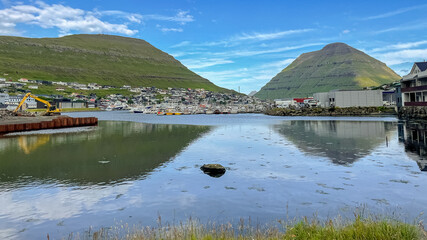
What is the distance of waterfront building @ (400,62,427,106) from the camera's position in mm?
76562

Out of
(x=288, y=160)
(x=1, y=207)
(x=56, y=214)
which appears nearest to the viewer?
(x=56, y=214)

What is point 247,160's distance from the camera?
3089 cm

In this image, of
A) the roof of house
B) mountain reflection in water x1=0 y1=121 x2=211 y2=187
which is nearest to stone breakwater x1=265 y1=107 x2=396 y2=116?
the roof of house

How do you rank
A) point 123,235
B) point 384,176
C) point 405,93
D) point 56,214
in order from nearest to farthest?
point 123,235
point 56,214
point 384,176
point 405,93

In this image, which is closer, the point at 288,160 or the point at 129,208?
the point at 129,208

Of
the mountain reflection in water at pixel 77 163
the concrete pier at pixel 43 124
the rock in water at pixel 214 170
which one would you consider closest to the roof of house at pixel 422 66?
the mountain reflection in water at pixel 77 163

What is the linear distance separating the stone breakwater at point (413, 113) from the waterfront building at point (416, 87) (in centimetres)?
136

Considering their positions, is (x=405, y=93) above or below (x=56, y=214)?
above

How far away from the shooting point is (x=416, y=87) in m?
78.9

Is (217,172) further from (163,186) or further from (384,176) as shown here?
(384,176)

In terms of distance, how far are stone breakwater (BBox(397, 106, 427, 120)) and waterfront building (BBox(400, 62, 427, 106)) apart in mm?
1362

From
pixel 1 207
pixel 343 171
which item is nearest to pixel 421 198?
pixel 343 171

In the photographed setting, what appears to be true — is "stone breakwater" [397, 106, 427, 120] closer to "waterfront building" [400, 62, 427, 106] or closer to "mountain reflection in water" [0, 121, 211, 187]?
"waterfront building" [400, 62, 427, 106]

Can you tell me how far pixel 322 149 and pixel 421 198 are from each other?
20.6 metres
